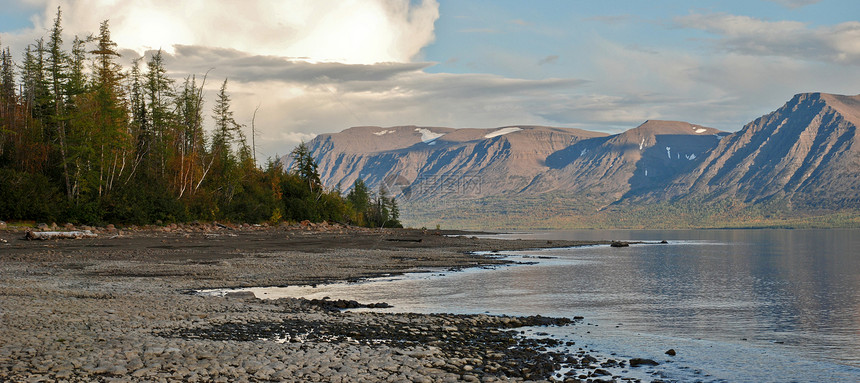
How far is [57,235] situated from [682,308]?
42089 mm

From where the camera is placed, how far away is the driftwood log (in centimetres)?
4459

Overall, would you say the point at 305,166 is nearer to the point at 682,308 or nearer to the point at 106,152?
the point at 106,152

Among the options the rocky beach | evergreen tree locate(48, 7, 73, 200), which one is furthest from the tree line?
the rocky beach

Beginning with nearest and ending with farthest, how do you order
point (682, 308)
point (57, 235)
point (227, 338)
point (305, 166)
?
point (227, 338) < point (682, 308) < point (57, 235) < point (305, 166)

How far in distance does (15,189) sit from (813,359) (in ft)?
182

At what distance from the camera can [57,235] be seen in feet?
156

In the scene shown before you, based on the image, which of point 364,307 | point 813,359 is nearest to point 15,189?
point 364,307

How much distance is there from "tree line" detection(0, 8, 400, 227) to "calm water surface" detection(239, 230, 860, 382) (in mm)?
37379

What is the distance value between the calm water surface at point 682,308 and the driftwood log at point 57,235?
26.7 meters

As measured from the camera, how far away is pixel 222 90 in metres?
94.4

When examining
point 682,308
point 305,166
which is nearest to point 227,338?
point 682,308

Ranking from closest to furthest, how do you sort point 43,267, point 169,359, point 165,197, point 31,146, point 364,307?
point 169,359 < point 364,307 < point 43,267 < point 31,146 < point 165,197

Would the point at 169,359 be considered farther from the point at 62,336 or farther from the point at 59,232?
the point at 59,232

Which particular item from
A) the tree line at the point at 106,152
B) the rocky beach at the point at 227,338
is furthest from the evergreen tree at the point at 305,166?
the rocky beach at the point at 227,338
